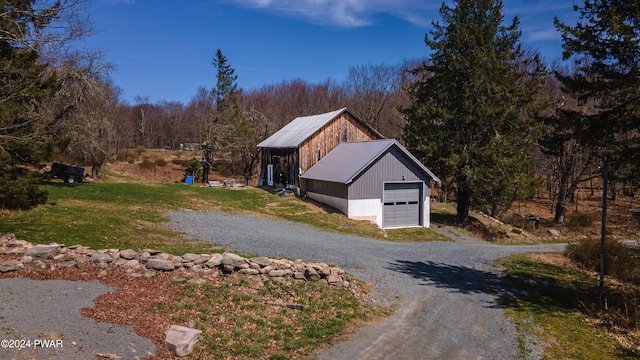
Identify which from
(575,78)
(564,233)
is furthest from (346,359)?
(564,233)

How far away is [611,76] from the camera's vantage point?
12.5m

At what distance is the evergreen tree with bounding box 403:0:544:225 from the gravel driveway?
183 inches

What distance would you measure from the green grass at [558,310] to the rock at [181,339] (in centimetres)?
737

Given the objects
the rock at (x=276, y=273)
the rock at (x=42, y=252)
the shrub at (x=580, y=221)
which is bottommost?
the shrub at (x=580, y=221)

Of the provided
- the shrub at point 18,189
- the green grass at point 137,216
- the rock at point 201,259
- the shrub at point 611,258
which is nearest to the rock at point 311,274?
the rock at point 201,259

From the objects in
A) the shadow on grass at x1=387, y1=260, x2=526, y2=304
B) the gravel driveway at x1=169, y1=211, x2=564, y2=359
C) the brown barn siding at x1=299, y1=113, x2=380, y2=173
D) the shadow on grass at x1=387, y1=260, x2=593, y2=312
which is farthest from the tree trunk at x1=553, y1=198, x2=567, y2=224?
the shadow on grass at x1=387, y1=260, x2=526, y2=304

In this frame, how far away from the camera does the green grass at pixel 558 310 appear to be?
32.1ft

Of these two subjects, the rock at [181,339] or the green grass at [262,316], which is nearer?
the rock at [181,339]

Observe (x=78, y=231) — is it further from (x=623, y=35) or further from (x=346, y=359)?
(x=623, y=35)

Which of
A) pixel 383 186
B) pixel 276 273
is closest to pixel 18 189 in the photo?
pixel 276 273

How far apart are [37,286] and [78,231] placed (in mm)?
6244

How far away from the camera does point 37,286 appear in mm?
9609

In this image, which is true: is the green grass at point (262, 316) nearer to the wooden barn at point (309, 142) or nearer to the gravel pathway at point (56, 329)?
the gravel pathway at point (56, 329)

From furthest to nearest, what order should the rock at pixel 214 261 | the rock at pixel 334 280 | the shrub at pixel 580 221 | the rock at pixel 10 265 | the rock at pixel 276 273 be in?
the shrub at pixel 580 221, the rock at pixel 334 280, the rock at pixel 276 273, the rock at pixel 214 261, the rock at pixel 10 265
